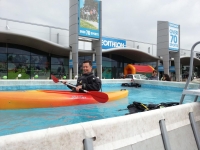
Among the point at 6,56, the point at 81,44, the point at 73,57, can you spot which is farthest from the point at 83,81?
the point at 6,56

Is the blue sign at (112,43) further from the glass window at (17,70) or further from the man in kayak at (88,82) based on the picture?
the man in kayak at (88,82)

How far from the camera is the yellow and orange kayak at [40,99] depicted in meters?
4.79

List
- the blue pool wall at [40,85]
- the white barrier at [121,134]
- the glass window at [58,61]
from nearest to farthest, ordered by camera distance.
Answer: the white barrier at [121,134]
the blue pool wall at [40,85]
the glass window at [58,61]

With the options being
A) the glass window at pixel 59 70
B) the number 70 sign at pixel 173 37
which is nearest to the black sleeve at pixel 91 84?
the glass window at pixel 59 70

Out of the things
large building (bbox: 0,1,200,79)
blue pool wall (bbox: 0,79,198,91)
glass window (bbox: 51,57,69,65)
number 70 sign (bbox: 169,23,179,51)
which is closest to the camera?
blue pool wall (bbox: 0,79,198,91)

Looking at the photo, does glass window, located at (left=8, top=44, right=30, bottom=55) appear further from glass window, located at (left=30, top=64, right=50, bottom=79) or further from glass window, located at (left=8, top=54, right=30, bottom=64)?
glass window, located at (left=30, top=64, right=50, bottom=79)

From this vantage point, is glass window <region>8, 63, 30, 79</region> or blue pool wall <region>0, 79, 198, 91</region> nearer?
blue pool wall <region>0, 79, 198, 91</region>

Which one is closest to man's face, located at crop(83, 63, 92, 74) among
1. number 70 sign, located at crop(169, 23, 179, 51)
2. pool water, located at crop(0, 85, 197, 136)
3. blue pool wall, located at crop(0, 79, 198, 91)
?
pool water, located at crop(0, 85, 197, 136)

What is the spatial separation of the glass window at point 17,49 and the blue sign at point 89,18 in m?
6.03

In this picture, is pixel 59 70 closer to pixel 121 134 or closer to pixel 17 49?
pixel 17 49

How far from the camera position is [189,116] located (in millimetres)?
2650

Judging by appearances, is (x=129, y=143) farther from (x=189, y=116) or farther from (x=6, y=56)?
(x=6, y=56)

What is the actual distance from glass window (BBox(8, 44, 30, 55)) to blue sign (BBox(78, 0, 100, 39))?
6.03m

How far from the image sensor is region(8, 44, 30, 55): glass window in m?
18.2
